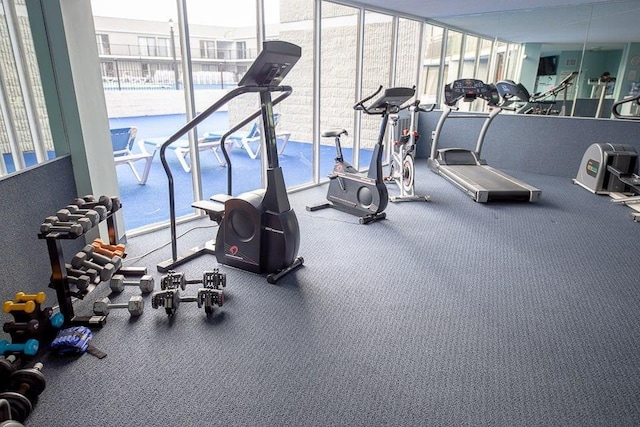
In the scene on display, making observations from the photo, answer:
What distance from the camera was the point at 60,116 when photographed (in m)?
2.79

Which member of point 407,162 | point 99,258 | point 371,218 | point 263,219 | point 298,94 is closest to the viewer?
point 99,258

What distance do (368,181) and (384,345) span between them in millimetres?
2304

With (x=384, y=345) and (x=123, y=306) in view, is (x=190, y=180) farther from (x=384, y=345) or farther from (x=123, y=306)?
(x=384, y=345)

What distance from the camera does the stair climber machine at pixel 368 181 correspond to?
4.01 metres

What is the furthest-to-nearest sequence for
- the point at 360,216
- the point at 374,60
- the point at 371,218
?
the point at 374,60, the point at 360,216, the point at 371,218

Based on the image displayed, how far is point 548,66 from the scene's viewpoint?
650 cm

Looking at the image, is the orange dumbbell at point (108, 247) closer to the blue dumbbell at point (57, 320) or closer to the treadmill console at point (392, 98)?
the blue dumbbell at point (57, 320)

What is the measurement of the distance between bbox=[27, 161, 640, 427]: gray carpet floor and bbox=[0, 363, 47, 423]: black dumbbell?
45 millimetres

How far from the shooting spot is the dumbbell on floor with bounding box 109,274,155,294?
2.70m

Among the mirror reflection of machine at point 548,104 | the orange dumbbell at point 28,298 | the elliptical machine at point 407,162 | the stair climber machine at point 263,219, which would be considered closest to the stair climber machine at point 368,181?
the elliptical machine at point 407,162

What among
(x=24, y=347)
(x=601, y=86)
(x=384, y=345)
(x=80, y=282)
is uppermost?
(x=601, y=86)

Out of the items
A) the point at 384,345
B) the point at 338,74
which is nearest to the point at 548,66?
the point at 338,74

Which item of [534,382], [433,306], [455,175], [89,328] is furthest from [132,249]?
[455,175]

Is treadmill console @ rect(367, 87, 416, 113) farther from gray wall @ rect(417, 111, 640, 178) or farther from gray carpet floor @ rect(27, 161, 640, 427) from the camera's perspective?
gray wall @ rect(417, 111, 640, 178)
